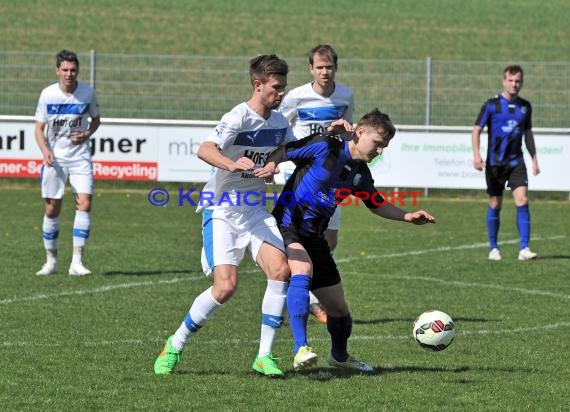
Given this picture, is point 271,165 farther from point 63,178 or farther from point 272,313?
point 63,178

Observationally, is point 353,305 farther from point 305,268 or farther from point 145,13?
point 145,13

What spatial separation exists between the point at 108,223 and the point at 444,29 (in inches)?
828

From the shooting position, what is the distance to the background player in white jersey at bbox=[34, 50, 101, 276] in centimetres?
1276

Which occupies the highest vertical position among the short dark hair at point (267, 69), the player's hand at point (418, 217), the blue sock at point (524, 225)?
the short dark hair at point (267, 69)

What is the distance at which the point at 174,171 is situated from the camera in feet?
72.1

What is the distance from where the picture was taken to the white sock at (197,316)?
7.39 metres

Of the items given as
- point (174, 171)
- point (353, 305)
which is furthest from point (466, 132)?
point (353, 305)

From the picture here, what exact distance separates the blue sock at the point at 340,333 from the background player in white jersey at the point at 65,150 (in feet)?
17.9

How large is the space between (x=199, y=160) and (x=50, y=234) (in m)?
9.23

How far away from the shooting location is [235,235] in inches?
297

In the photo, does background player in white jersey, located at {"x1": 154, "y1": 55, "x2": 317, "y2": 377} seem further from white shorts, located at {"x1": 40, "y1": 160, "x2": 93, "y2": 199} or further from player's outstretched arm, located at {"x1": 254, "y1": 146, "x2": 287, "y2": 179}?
white shorts, located at {"x1": 40, "y1": 160, "x2": 93, "y2": 199}

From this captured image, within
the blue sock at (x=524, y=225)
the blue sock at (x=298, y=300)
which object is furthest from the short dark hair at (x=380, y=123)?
the blue sock at (x=524, y=225)

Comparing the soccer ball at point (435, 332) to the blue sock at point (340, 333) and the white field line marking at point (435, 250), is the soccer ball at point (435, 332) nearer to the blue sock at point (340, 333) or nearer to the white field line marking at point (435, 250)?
the blue sock at point (340, 333)

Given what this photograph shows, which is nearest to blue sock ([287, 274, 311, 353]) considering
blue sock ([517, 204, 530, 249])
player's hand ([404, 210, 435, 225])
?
player's hand ([404, 210, 435, 225])
